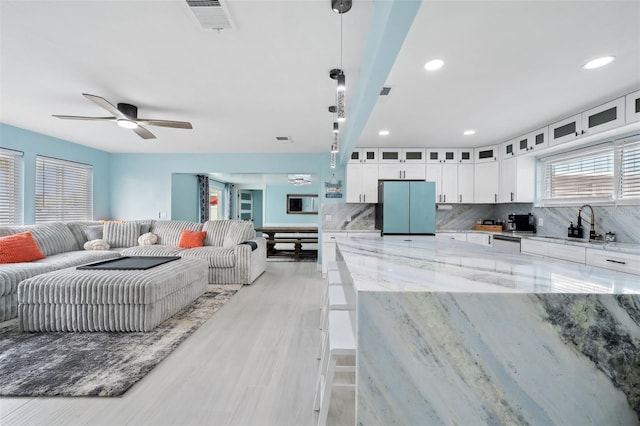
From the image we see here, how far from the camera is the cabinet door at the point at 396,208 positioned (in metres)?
4.75

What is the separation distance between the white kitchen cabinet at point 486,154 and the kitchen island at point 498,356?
4.32 metres

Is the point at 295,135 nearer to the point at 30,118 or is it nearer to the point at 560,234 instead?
the point at 30,118

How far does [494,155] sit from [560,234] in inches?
61.4

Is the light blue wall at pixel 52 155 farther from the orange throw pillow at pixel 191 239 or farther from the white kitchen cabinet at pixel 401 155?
the white kitchen cabinet at pixel 401 155

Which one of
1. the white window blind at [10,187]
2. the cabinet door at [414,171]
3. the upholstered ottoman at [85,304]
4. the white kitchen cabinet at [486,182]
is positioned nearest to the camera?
the upholstered ottoman at [85,304]

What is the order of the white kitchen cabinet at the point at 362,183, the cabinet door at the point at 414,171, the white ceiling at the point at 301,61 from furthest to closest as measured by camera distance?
the white kitchen cabinet at the point at 362,183 → the cabinet door at the point at 414,171 → the white ceiling at the point at 301,61

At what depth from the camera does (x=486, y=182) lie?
4871 mm

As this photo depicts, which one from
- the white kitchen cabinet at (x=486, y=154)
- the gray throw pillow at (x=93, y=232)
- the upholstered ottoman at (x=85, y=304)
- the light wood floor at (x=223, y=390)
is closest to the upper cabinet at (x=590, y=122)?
the white kitchen cabinet at (x=486, y=154)

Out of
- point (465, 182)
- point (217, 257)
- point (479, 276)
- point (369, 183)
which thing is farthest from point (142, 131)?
point (465, 182)

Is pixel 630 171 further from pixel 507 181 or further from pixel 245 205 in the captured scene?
pixel 245 205

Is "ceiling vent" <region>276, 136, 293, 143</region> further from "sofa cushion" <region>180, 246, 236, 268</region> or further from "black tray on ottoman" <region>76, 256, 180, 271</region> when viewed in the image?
"black tray on ottoman" <region>76, 256, 180, 271</region>

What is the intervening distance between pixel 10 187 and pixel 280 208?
281 inches

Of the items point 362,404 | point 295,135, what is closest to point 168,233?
point 295,135

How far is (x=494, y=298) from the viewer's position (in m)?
1.05
